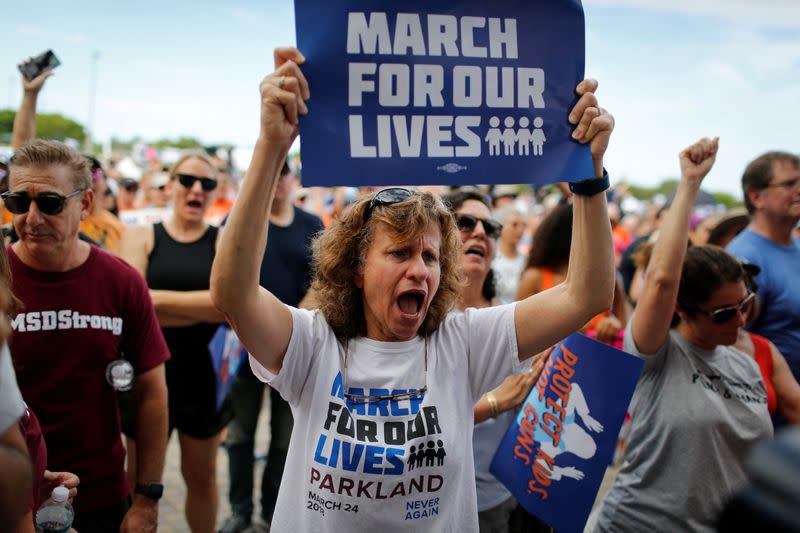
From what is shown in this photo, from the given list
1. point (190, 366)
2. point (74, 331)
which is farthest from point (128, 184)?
point (74, 331)

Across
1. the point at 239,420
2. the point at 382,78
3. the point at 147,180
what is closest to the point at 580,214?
the point at 382,78

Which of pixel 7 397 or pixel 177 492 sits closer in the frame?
pixel 7 397

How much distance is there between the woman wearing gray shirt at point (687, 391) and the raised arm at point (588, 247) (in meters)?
0.67

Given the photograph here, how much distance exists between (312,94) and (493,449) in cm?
177

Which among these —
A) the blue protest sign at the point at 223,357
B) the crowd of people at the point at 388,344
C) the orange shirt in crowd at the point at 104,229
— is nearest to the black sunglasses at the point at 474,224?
the crowd of people at the point at 388,344

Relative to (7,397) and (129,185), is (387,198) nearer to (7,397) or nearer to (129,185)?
(7,397)

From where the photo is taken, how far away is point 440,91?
77.3 inches

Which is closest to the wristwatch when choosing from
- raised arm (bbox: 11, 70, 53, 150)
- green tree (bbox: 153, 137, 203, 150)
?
raised arm (bbox: 11, 70, 53, 150)

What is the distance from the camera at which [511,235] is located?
6.40 m

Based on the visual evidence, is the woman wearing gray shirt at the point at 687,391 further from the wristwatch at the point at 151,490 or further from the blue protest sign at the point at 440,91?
the wristwatch at the point at 151,490

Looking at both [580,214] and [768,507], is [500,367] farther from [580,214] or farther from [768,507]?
[768,507]

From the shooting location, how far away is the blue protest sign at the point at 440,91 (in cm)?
183

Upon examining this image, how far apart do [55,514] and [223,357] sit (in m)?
1.98

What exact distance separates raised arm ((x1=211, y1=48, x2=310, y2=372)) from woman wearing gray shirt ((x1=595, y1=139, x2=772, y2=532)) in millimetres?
1611
